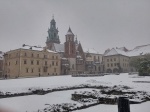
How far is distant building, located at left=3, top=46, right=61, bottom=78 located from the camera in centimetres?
5506

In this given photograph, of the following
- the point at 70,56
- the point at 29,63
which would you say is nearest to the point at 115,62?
the point at 70,56

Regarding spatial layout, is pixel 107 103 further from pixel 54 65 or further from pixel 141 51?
pixel 141 51

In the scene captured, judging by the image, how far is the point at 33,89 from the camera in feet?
71.6

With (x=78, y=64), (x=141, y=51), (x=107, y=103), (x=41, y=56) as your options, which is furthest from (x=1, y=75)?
(x=141, y=51)

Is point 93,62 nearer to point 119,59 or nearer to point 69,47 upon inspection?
point 119,59

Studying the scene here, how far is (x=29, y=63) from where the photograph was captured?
57.5 metres

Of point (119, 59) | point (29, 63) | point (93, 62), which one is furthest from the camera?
point (93, 62)

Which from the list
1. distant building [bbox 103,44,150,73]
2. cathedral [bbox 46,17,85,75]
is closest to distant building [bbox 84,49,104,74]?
cathedral [bbox 46,17,85,75]

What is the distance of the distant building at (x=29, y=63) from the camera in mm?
55062

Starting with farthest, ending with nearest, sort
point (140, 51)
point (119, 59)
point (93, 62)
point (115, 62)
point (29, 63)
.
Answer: point (93, 62) < point (140, 51) < point (115, 62) < point (119, 59) < point (29, 63)

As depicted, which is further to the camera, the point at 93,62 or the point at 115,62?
the point at 93,62

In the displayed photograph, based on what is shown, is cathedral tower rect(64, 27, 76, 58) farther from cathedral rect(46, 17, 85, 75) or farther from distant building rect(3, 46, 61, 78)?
distant building rect(3, 46, 61, 78)

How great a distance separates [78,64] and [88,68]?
707 centimetres

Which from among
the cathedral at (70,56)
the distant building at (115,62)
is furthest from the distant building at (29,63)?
the distant building at (115,62)
